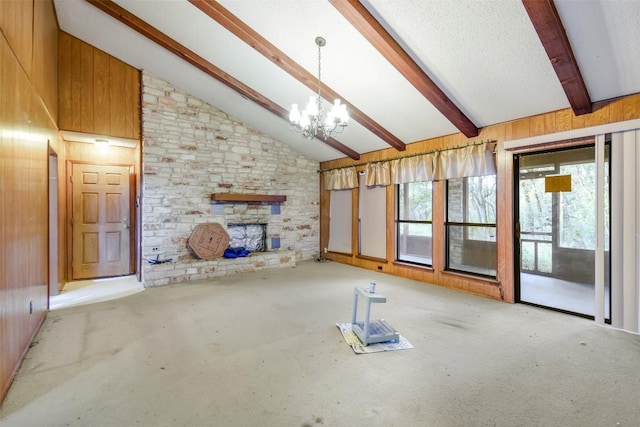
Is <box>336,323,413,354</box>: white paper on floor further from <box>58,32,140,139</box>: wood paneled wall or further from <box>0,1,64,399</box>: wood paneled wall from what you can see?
<box>58,32,140,139</box>: wood paneled wall

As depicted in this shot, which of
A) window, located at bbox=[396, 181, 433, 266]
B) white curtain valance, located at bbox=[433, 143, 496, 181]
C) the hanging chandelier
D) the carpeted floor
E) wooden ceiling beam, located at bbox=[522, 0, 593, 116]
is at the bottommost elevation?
the carpeted floor

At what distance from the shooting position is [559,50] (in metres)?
2.66

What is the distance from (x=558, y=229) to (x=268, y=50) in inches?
200

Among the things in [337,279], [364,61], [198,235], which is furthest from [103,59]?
[337,279]

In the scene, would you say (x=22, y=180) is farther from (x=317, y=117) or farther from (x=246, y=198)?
(x=246, y=198)

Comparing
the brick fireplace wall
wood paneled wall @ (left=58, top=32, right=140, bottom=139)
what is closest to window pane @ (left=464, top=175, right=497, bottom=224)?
the brick fireplace wall

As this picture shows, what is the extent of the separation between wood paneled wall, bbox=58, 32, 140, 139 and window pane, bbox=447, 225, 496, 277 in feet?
17.9

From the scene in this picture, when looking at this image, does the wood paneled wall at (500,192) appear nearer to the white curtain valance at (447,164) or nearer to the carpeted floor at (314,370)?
the white curtain valance at (447,164)

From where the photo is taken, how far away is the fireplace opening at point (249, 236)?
19.8ft

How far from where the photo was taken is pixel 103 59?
4.73 m

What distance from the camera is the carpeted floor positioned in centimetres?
182

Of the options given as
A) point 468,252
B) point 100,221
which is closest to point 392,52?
point 468,252

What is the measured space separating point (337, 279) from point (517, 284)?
2625mm

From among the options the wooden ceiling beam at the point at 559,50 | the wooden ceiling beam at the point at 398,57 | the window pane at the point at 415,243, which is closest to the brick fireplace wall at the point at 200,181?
the window pane at the point at 415,243
